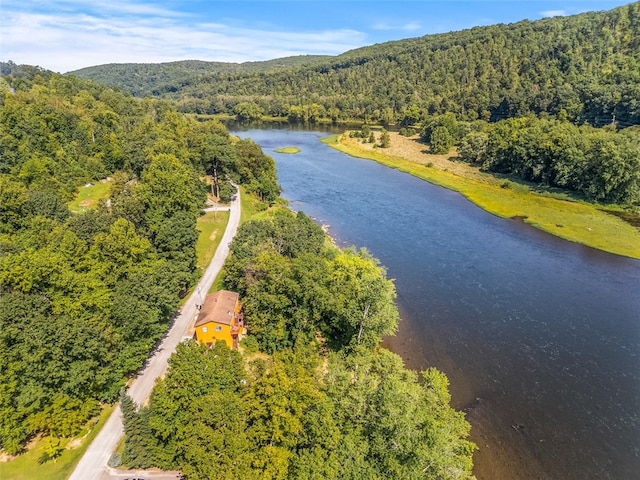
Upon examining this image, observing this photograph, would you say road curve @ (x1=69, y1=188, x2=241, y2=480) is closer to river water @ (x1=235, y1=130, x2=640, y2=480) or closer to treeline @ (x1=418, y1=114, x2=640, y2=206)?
river water @ (x1=235, y1=130, x2=640, y2=480)

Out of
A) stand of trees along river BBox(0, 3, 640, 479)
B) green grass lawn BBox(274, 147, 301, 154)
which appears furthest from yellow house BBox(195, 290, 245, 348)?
green grass lawn BBox(274, 147, 301, 154)

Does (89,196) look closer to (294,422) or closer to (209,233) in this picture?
(209,233)

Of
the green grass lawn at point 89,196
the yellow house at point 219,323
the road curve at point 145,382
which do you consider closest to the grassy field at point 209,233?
the road curve at point 145,382

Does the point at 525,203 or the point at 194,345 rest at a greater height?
the point at 194,345

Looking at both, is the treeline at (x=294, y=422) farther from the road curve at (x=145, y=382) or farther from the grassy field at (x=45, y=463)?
the grassy field at (x=45, y=463)

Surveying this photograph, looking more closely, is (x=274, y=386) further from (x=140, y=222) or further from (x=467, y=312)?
(x=140, y=222)

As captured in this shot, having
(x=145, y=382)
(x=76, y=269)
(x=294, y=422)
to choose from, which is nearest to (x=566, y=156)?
(x=294, y=422)

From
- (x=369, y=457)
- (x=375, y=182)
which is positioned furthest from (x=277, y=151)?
(x=369, y=457)
